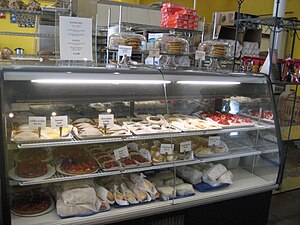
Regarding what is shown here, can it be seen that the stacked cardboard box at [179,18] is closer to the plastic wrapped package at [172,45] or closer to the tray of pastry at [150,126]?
the plastic wrapped package at [172,45]

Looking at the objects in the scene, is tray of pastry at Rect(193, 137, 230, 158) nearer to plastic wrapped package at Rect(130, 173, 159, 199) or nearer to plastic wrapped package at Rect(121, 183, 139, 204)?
plastic wrapped package at Rect(130, 173, 159, 199)

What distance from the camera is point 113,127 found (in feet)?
7.40

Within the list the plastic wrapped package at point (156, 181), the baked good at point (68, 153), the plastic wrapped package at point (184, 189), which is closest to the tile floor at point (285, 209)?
the plastic wrapped package at point (184, 189)

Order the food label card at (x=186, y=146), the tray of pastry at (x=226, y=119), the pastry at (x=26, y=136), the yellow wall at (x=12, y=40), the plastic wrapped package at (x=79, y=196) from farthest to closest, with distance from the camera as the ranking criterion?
1. the yellow wall at (x=12, y=40)
2. the tray of pastry at (x=226, y=119)
3. the food label card at (x=186, y=146)
4. the plastic wrapped package at (x=79, y=196)
5. the pastry at (x=26, y=136)

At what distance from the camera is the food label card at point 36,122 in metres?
1.91

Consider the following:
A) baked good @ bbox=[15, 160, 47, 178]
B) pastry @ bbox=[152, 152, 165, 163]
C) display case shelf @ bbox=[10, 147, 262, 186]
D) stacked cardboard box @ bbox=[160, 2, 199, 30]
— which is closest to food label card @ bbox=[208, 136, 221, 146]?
display case shelf @ bbox=[10, 147, 262, 186]

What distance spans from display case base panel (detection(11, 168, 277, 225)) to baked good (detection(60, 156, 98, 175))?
0.96 feet

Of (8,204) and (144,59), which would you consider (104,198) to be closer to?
(8,204)

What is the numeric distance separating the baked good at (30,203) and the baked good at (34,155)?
0.24 m

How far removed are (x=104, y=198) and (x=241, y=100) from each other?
174cm

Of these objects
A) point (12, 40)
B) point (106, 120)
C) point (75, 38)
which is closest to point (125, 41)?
point (75, 38)

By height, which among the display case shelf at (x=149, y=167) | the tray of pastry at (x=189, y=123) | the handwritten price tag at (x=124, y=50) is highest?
the handwritten price tag at (x=124, y=50)

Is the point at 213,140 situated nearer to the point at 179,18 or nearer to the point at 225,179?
the point at 225,179

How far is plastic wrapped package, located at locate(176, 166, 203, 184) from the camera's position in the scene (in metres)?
2.48
